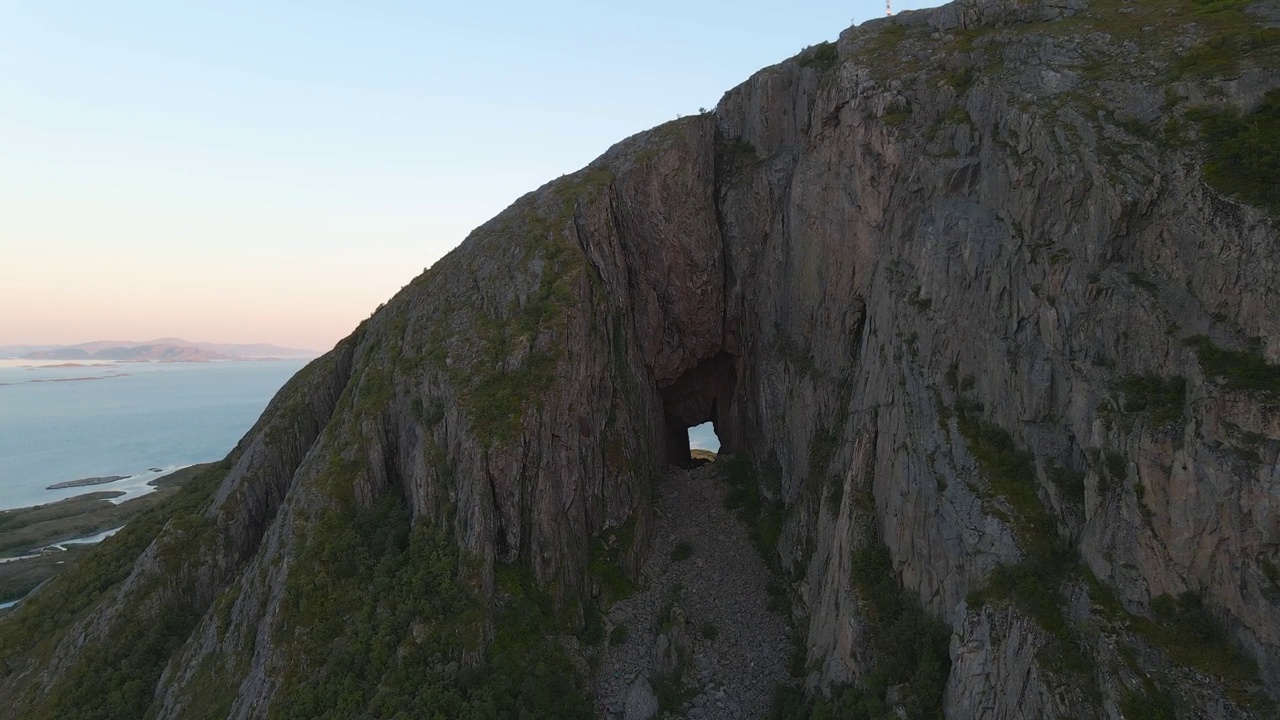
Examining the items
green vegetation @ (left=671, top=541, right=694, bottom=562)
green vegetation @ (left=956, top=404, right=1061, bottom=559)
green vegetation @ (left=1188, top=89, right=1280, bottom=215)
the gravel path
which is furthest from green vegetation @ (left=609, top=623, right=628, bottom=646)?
green vegetation @ (left=1188, top=89, right=1280, bottom=215)

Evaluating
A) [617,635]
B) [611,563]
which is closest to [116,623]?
[611,563]

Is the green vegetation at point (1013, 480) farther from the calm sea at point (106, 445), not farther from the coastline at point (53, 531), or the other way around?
the calm sea at point (106, 445)

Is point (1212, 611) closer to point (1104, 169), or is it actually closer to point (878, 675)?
point (878, 675)

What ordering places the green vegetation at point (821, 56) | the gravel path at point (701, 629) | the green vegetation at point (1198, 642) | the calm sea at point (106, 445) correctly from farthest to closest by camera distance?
the calm sea at point (106, 445) < the green vegetation at point (821, 56) < the gravel path at point (701, 629) < the green vegetation at point (1198, 642)

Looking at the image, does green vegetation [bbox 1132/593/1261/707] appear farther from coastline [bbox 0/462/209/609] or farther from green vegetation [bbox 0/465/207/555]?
green vegetation [bbox 0/465/207/555]

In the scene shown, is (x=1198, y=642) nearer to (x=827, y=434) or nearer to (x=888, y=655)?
(x=888, y=655)

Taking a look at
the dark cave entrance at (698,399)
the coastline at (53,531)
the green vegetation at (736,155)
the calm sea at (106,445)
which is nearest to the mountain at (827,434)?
the green vegetation at (736,155)
